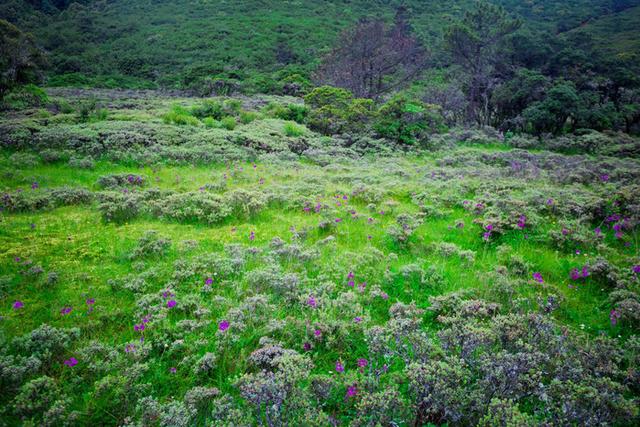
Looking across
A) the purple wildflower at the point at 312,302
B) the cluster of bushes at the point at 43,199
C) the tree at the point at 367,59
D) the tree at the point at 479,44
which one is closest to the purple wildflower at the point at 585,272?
the purple wildflower at the point at 312,302

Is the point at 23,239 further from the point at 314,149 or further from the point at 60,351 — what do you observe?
the point at 314,149

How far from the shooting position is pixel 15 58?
855 inches

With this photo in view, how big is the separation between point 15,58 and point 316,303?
2947 centimetres

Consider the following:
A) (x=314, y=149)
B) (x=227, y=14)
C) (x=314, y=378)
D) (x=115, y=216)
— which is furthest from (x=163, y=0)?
(x=314, y=378)

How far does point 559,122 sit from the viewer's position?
21328 mm

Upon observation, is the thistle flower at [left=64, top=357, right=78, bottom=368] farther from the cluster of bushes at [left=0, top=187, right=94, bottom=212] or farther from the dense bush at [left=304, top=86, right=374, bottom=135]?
the dense bush at [left=304, top=86, right=374, bottom=135]

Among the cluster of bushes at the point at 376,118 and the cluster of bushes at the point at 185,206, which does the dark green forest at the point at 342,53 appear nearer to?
the cluster of bushes at the point at 376,118

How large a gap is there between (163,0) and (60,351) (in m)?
106

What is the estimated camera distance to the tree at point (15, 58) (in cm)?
2052

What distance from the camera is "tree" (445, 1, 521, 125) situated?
93.2ft

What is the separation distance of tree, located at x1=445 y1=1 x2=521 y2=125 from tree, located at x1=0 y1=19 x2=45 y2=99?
33906 millimetres

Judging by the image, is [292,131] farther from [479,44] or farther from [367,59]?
[479,44]

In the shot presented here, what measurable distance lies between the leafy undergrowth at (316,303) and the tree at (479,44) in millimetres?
20802

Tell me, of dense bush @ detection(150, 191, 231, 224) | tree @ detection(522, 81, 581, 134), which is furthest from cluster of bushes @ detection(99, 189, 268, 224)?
tree @ detection(522, 81, 581, 134)
